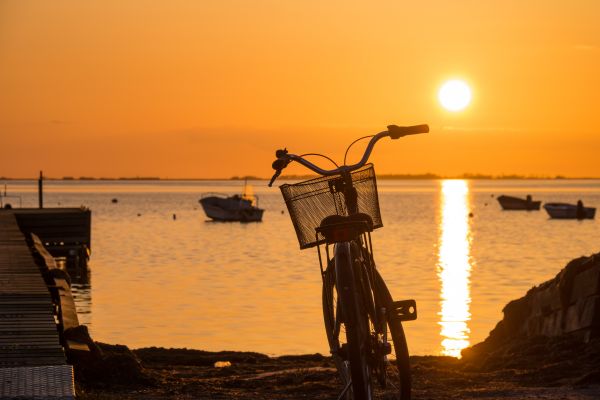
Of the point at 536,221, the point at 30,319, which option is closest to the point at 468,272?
the point at 30,319

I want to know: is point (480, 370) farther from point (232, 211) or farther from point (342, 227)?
point (232, 211)

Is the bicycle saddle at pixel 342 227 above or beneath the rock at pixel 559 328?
above

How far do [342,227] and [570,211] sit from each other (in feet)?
310

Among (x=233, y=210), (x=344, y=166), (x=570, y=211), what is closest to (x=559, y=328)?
(x=344, y=166)

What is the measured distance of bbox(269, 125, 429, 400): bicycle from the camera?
7.56 m

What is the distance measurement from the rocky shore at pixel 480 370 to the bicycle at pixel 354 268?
2.54m

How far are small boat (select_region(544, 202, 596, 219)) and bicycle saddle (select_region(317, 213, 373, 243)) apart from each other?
298ft

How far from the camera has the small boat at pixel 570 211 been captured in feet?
315

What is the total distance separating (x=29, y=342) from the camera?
11359 mm

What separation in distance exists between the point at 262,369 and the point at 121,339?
8.43m

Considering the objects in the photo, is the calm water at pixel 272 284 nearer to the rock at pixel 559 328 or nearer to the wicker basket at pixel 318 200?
the rock at pixel 559 328

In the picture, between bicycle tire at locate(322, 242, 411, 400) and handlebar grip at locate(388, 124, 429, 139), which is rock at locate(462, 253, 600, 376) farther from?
handlebar grip at locate(388, 124, 429, 139)

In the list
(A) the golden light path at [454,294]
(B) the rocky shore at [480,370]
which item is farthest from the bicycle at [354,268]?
(A) the golden light path at [454,294]

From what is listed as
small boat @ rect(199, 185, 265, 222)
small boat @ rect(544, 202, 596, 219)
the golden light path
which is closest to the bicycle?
the golden light path
